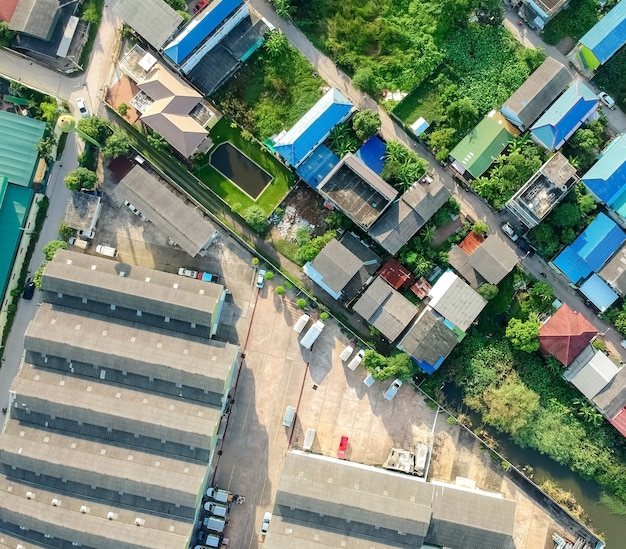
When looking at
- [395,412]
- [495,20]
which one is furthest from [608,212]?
[395,412]

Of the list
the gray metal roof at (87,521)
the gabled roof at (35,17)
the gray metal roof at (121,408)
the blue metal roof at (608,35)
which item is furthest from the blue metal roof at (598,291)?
the gabled roof at (35,17)

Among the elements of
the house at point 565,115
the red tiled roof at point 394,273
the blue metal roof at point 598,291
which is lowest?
the red tiled roof at point 394,273

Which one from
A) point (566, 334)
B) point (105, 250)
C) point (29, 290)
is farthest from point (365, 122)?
point (29, 290)

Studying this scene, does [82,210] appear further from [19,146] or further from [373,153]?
[373,153]

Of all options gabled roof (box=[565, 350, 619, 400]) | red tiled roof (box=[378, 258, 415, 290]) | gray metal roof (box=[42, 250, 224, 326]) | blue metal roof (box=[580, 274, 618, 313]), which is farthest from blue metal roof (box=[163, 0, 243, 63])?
gabled roof (box=[565, 350, 619, 400])

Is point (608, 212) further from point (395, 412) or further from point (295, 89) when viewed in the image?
point (295, 89)

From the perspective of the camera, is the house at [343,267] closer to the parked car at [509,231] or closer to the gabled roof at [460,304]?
the gabled roof at [460,304]
